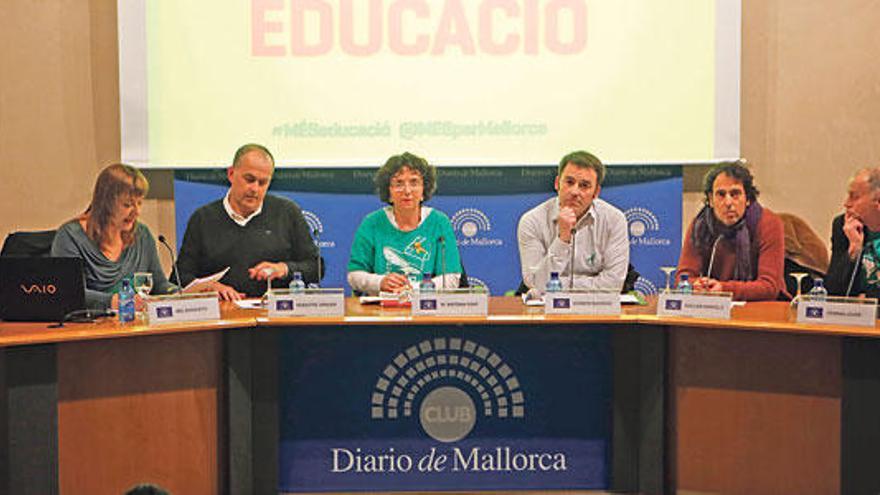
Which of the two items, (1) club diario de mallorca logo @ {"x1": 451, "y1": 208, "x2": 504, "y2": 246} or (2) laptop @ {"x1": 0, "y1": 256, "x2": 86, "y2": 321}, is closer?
(2) laptop @ {"x1": 0, "y1": 256, "x2": 86, "y2": 321}

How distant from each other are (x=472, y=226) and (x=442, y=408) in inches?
66.2

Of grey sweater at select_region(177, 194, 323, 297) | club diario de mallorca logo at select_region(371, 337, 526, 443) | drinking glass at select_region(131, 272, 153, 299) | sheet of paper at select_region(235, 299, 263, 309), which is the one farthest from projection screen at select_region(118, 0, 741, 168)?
club diario de mallorca logo at select_region(371, 337, 526, 443)

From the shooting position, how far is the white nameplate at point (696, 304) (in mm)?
2854

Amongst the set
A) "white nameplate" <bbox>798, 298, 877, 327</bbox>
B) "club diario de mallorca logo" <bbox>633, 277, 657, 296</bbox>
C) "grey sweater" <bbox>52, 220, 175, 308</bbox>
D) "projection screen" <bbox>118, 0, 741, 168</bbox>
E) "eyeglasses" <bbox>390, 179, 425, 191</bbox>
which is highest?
"projection screen" <bbox>118, 0, 741, 168</bbox>

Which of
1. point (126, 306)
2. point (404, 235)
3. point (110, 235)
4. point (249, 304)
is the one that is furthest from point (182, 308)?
point (404, 235)

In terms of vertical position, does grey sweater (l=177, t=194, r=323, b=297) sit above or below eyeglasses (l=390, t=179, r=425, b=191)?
below

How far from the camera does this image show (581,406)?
3.05 m

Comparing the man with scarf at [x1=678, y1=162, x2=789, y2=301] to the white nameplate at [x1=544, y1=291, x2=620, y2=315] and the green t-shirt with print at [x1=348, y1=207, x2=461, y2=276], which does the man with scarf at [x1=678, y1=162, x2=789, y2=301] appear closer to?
the white nameplate at [x1=544, y1=291, x2=620, y2=315]

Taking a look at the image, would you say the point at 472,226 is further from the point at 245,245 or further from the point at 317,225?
the point at 245,245

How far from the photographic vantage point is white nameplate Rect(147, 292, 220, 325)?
9.05 ft

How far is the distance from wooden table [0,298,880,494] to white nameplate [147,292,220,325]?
0.18 feet

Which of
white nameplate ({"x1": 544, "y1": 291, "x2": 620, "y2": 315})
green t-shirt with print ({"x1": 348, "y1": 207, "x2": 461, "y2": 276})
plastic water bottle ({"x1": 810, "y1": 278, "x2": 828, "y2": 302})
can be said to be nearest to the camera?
plastic water bottle ({"x1": 810, "y1": 278, "x2": 828, "y2": 302})

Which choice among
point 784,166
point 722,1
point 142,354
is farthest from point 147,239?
point 784,166

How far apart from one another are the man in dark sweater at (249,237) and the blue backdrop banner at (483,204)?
432 mm
